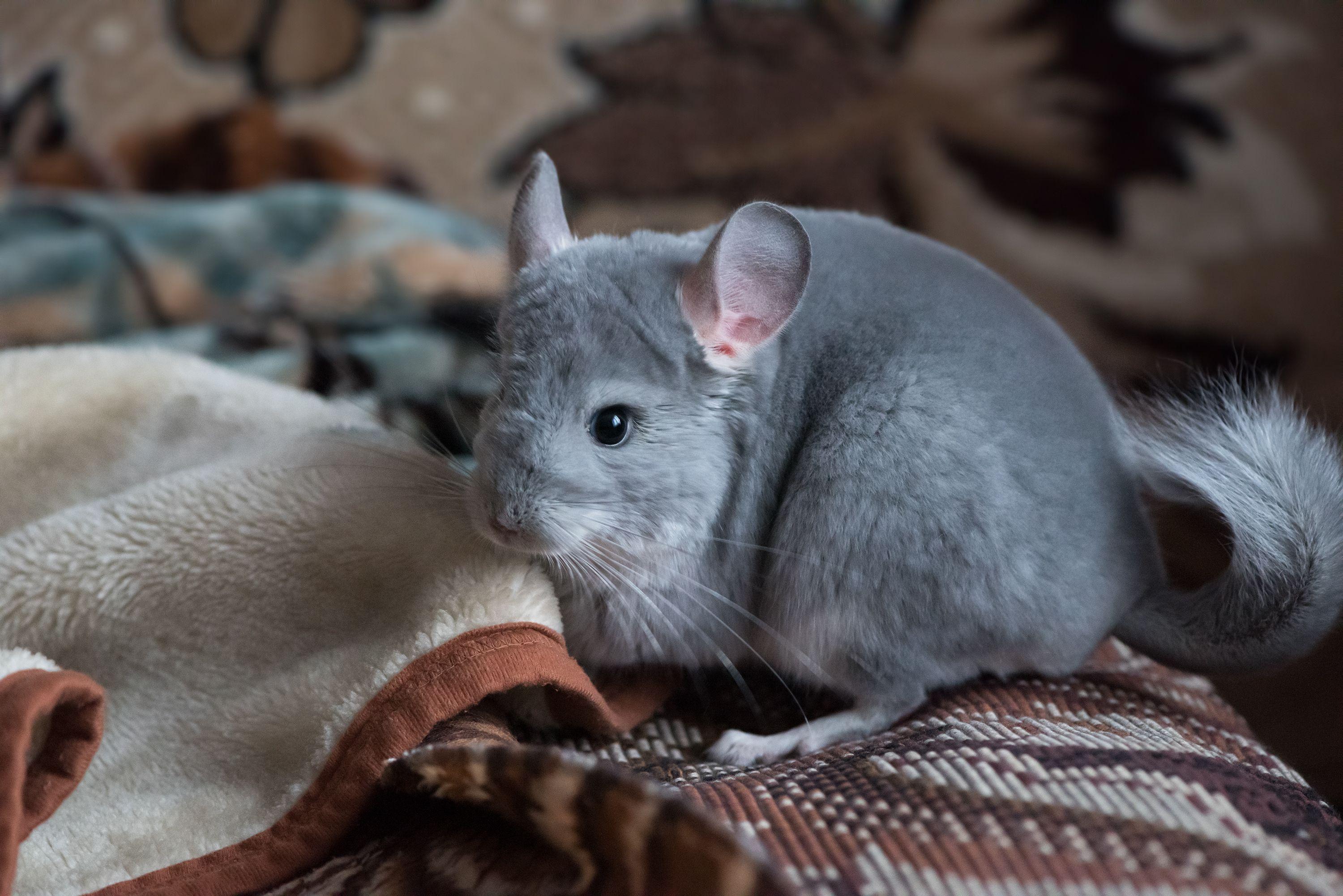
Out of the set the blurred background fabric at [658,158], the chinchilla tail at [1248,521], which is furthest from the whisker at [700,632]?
the blurred background fabric at [658,158]

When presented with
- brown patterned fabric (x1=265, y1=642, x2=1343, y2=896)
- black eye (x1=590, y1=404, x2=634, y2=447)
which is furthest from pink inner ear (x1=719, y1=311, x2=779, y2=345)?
brown patterned fabric (x1=265, y1=642, x2=1343, y2=896)

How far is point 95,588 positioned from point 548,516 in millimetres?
453

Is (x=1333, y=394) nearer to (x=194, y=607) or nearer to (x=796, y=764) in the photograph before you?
(x=796, y=764)

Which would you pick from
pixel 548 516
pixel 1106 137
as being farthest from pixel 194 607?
pixel 1106 137

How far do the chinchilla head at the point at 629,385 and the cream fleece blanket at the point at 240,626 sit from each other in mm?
99

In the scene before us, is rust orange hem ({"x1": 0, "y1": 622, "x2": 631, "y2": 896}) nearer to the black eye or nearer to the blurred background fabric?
the black eye

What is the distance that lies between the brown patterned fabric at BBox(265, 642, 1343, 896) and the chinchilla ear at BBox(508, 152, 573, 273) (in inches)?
18.0

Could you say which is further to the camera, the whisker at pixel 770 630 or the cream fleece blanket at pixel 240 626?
the whisker at pixel 770 630

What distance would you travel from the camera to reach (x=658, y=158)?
6.97 ft

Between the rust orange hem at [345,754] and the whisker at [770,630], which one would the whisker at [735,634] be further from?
the rust orange hem at [345,754]

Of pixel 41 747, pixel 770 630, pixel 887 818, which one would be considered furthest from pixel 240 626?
pixel 887 818

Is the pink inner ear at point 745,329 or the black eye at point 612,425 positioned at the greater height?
the pink inner ear at point 745,329

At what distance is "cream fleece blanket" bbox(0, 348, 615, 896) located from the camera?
35.1 inches

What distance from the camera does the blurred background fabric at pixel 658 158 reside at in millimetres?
1821
